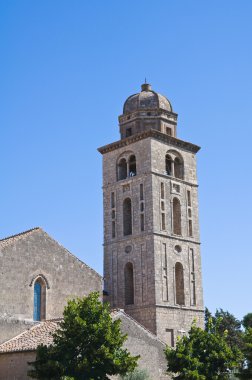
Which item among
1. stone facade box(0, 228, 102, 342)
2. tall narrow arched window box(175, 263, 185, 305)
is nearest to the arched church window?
tall narrow arched window box(175, 263, 185, 305)

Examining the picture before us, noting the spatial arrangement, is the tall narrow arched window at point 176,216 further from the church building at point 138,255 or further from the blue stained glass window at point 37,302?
the blue stained glass window at point 37,302

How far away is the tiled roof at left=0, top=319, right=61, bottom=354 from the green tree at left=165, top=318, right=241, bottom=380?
5657 millimetres

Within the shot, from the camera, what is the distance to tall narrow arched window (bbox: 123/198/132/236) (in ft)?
136

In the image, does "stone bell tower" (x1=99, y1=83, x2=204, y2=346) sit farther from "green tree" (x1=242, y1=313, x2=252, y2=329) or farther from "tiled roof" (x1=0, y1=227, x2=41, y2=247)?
"green tree" (x1=242, y1=313, x2=252, y2=329)

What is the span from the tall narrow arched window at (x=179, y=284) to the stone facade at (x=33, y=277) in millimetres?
6658

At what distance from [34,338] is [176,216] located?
15.3 m

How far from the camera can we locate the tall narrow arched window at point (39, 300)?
32.8 m

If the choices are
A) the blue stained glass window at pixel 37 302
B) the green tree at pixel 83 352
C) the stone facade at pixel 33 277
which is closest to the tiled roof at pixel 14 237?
the stone facade at pixel 33 277

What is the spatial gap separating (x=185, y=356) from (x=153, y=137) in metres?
17.0

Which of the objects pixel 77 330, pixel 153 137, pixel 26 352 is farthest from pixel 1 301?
pixel 153 137

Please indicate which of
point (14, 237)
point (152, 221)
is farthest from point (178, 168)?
point (14, 237)

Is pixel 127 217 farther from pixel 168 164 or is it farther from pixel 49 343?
pixel 49 343

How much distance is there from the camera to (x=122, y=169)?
1692 inches

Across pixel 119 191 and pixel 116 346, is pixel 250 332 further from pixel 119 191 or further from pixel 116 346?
pixel 119 191
